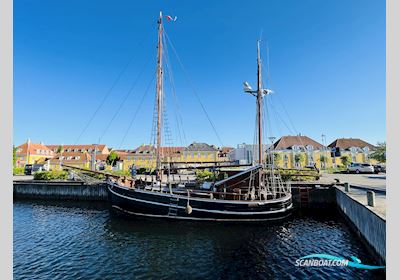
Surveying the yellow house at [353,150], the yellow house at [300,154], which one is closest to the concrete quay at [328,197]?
the yellow house at [300,154]

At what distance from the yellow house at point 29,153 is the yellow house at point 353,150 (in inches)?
3673

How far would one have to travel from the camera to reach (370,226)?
11.2 m

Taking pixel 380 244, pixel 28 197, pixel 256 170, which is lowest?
pixel 28 197

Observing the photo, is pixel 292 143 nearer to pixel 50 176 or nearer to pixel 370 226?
pixel 370 226

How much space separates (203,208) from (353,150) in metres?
61.6

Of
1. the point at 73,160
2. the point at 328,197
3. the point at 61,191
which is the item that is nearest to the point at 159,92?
the point at 61,191

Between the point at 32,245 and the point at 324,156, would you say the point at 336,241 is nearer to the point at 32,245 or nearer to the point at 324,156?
the point at 32,245

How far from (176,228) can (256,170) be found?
306 inches

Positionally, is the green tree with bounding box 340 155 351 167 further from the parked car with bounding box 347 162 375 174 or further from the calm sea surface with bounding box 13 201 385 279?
the calm sea surface with bounding box 13 201 385 279

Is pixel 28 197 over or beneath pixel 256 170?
beneath

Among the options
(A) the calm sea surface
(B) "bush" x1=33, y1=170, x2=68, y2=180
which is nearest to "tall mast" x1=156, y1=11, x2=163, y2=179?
(A) the calm sea surface

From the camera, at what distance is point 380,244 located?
967 cm

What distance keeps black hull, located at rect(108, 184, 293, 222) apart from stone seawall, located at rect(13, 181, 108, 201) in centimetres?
1338

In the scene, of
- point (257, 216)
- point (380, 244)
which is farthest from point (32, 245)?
point (380, 244)
